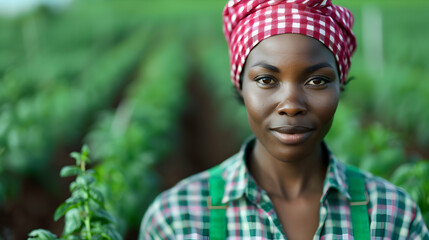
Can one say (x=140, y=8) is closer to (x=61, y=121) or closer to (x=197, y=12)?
(x=197, y=12)

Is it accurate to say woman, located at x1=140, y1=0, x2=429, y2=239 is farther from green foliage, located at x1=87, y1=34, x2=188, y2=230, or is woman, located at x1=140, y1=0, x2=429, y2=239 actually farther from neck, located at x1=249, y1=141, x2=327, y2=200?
green foliage, located at x1=87, y1=34, x2=188, y2=230

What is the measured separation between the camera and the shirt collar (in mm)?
1496

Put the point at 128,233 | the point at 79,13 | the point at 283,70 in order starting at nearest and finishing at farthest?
A: the point at 283,70, the point at 128,233, the point at 79,13

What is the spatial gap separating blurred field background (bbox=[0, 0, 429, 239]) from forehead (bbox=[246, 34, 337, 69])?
0.59 meters

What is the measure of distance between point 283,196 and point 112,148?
6.87 ft

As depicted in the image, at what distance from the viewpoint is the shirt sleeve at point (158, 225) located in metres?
1.47

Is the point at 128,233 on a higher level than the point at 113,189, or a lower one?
lower

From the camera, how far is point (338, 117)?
4273 mm

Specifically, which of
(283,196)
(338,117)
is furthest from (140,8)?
(283,196)

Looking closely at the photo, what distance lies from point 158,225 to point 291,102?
0.54 m

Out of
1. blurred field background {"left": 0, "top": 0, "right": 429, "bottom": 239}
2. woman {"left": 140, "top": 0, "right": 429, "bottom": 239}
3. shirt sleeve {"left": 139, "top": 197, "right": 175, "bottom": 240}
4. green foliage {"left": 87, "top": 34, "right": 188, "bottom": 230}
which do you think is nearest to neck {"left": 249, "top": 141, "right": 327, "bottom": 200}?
woman {"left": 140, "top": 0, "right": 429, "bottom": 239}

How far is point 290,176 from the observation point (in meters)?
1.58

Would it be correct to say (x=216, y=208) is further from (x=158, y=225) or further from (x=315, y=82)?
(x=315, y=82)

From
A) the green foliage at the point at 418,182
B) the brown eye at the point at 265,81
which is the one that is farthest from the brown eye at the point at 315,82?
the green foliage at the point at 418,182
